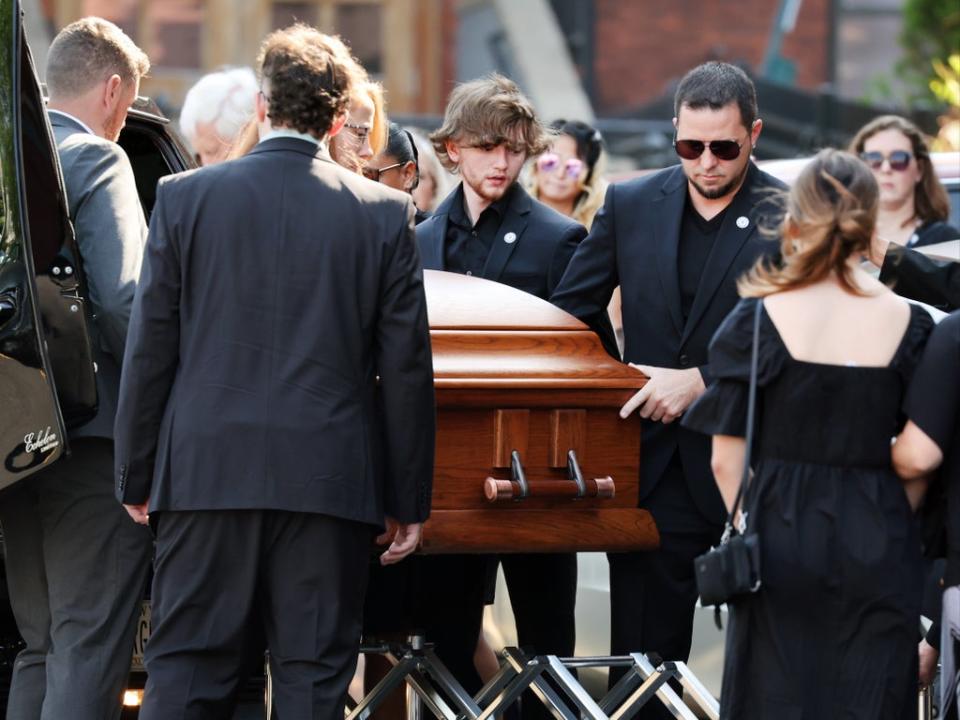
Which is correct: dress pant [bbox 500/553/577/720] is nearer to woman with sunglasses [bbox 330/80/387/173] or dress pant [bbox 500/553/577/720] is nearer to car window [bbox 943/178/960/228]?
woman with sunglasses [bbox 330/80/387/173]

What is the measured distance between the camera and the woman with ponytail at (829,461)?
12.9 ft

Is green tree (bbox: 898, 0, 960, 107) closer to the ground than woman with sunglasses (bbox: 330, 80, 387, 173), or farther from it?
closer to the ground

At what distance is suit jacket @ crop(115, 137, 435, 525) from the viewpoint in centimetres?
405

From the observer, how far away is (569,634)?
215 inches

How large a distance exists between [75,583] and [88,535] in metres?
0.12

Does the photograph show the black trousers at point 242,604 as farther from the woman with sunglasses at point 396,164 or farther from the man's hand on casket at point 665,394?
the woman with sunglasses at point 396,164

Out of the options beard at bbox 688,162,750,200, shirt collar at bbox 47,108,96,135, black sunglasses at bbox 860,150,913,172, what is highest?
shirt collar at bbox 47,108,96,135

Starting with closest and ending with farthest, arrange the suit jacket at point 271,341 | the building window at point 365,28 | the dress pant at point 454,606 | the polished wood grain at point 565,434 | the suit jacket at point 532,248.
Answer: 1. the suit jacket at point 271,341
2. the polished wood grain at point 565,434
3. the dress pant at point 454,606
4. the suit jacket at point 532,248
5. the building window at point 365,28

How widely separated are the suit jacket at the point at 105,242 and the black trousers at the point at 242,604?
0.67 metres

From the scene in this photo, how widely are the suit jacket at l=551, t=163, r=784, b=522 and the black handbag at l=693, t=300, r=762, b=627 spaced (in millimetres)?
915

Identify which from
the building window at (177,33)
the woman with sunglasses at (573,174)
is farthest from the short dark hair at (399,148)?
the building window at (177,33)

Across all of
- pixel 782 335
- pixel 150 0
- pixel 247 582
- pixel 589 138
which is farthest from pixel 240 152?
pixel 150 0

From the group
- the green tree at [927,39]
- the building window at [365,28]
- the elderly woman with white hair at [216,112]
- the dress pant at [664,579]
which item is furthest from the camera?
the building window at [365,28]

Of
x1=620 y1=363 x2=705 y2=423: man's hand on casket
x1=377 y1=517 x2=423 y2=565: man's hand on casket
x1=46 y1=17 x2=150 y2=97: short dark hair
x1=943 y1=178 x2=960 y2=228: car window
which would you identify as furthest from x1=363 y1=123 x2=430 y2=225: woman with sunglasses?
x1=943 y1=178 x2=960 y2=228: car window
